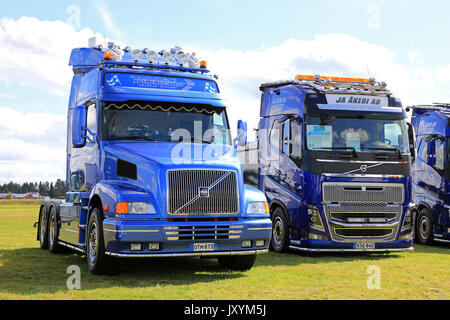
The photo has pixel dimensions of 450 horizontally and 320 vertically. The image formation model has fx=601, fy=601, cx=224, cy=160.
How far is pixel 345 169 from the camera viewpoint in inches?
543

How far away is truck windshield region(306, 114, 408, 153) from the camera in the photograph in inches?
549

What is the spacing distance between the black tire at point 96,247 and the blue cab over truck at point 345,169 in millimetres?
5186

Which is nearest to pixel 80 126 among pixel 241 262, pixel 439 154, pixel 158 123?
pixel 158 123

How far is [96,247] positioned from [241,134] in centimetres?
360

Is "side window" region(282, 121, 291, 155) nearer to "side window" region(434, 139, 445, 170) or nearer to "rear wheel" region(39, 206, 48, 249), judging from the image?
"side window" region(434, 139, 445, 170)

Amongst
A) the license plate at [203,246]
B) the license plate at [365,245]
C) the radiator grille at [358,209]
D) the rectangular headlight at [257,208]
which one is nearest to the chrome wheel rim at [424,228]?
the radiator grille at [358,209]

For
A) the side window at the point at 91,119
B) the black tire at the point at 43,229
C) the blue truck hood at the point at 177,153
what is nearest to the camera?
the blue truck hood at the point at 177,153

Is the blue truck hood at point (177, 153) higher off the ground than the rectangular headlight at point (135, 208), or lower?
higher

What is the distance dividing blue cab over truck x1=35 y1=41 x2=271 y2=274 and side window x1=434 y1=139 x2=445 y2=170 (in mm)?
8133

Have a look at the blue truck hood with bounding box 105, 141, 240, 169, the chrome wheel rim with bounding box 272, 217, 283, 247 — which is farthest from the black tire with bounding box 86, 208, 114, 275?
the chrome wheel rim with bounding box 272, 217, 283, 247

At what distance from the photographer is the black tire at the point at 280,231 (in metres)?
14.8

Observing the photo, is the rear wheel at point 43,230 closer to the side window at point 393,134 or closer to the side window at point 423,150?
the side window at point 393,134

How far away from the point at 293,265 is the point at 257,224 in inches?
93.0

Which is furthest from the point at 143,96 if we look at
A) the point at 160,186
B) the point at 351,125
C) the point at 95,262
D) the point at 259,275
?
the point at 351,125
